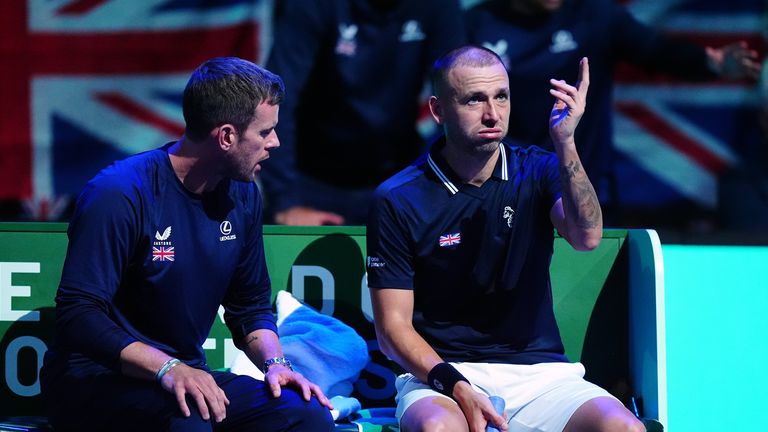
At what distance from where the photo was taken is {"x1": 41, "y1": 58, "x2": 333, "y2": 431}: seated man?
114 inches

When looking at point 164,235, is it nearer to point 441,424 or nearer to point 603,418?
point 441,424

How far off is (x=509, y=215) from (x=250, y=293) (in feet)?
2.59

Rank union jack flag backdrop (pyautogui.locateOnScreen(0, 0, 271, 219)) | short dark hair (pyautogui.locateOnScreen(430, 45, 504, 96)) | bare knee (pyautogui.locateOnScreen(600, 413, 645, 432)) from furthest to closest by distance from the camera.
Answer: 1. union jack flag backdrop (pyautogui.locateOnScreen(0, 0, 271, 219))
2. short dark hair (pyautogui.locateOnScreen(430, 45, 504, 96))
3. bare knee (pyautogui.locateOnScreen(600, 413, 645, 432))

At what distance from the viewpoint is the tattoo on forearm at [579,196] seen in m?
3.22

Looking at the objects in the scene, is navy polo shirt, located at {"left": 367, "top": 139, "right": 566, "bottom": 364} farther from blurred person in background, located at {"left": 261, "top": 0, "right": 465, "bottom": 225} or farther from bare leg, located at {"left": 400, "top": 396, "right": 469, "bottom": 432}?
blurred person in background, located at {"left": 261, "top": 0, "right": 465, "bottom": 225}

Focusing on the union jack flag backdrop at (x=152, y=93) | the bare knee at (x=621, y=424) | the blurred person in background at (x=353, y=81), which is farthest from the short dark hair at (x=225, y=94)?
the union jack flag backdrop at (x=152, y=93)

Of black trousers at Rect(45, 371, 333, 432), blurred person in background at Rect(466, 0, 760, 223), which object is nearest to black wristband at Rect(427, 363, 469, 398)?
black trousers at Rect(45, 371, 333, 432)

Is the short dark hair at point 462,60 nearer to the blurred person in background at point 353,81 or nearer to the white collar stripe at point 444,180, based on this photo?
the white collar stripe at point 444,180

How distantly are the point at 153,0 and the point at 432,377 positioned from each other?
2942 mm

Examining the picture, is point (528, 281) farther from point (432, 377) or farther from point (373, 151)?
point (373, 151)

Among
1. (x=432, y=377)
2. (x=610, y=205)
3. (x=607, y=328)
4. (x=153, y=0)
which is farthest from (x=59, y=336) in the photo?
(x=153, y=0)

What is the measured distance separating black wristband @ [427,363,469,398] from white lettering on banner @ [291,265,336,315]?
71cm

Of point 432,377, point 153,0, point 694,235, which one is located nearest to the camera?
point 432,377

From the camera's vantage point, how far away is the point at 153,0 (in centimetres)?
546
